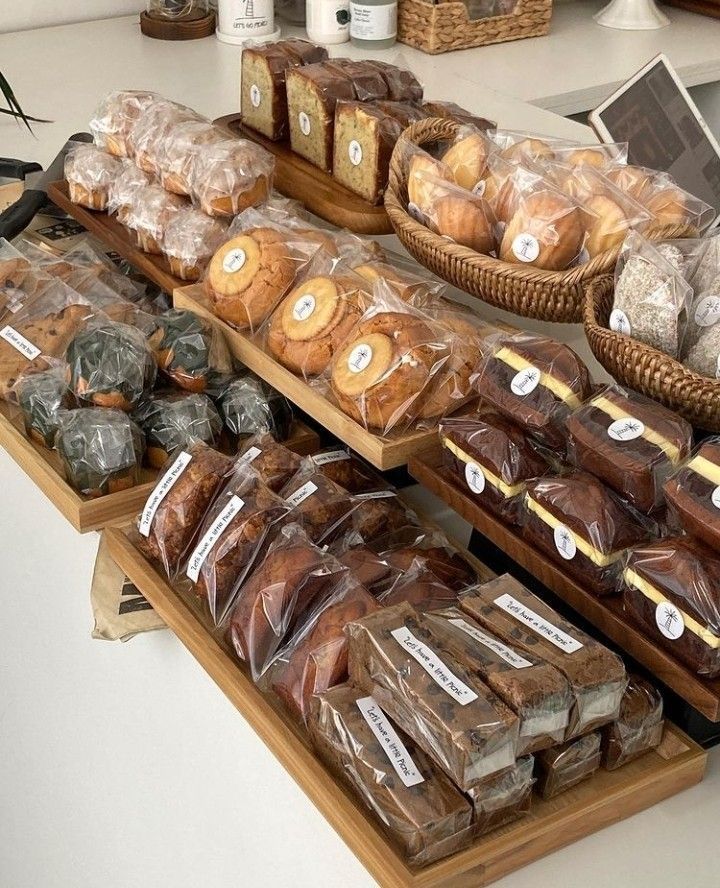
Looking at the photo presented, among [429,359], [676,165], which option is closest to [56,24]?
[676,165]

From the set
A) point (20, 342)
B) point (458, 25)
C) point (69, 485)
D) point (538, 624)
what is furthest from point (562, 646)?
point (458, 25)

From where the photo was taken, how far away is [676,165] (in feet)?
5.27

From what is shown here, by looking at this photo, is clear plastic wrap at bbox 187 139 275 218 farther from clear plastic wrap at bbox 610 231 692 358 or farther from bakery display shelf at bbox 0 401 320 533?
clear plastic wrap at bbox 610 231 692 358

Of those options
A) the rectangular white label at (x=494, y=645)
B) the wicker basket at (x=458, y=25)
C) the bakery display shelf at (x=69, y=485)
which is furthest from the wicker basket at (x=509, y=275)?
the wicker basket at (x=458, y=25)

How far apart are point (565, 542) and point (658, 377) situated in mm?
191

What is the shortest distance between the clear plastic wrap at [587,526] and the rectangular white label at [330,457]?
1.06 ft

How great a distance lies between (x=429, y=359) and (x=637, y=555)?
355 millimetres

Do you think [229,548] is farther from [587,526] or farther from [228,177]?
[228,177]

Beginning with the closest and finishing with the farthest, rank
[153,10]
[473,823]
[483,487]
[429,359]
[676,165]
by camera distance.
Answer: [473,823]
[483,487]
[429,359]
[676,165]
[153,10]

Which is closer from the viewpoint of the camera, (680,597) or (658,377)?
(680,597)

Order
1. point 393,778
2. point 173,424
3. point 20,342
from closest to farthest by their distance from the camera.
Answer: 1. point 393,778
2. point 173,424
3. point 20,342

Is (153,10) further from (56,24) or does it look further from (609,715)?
(609,715)

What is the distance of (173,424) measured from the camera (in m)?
1.28

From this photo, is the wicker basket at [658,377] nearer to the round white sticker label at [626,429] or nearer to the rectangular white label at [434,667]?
the round white sticker label at [626,429]
